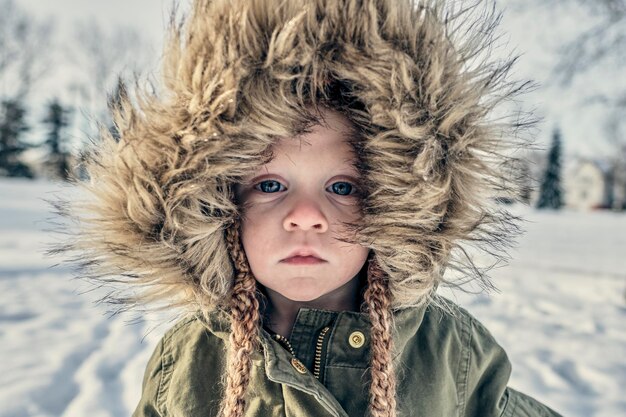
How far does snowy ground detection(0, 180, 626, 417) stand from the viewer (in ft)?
6.91

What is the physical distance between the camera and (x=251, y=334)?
1263 mm

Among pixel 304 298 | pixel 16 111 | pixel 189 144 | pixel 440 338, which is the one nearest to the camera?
pixel 189 144

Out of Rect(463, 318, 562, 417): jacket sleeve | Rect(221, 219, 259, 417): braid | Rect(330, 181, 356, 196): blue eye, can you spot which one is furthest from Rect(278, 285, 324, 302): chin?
Rect(463, 318, 562, 417): jacket sleeve

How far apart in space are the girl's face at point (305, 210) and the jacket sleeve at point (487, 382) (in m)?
0.53

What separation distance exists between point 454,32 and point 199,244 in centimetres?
89

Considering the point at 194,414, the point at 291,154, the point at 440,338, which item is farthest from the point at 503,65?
the point at 194,414

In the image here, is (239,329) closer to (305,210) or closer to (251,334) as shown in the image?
(251,334)

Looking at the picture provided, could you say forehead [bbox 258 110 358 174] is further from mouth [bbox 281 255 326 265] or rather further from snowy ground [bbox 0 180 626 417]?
snowy ground [bbox 0 180 626 417]

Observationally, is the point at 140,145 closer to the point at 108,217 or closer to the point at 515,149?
the point at 108,217

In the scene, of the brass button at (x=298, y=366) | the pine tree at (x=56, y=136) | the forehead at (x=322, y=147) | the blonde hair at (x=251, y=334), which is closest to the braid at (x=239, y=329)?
the blonde hair at (x=251, y=334)

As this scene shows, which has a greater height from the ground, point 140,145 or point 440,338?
point 140,145

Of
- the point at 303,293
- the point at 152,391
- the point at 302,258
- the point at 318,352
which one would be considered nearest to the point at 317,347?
the point at 318,352

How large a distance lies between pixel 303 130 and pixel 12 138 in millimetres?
27058

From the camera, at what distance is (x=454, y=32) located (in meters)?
1.27
